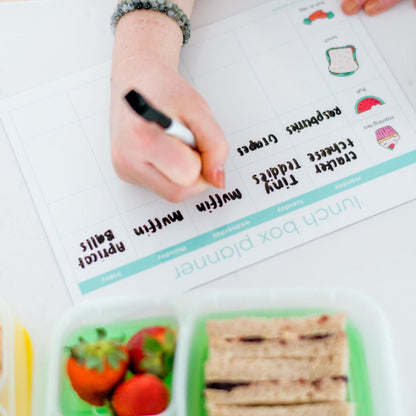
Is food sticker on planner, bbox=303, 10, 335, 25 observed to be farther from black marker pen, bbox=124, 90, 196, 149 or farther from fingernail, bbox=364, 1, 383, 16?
black marker pen, bbox=124, 90, 196, 149

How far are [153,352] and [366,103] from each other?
1.46 ft

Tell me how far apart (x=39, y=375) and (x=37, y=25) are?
1.66 feet

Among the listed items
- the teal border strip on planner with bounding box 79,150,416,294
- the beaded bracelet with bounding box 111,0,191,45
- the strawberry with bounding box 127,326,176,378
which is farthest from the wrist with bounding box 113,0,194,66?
the strawberry with bounding box 127,326,176,378

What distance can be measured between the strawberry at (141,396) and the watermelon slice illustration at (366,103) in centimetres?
45

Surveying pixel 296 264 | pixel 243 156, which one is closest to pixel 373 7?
pixel 243 156

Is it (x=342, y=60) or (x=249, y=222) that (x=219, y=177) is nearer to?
(x=249, y=222)

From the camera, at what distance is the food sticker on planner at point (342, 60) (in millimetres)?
821

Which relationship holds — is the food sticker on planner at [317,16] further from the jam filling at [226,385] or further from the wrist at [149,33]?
the jam filling at [226,385]

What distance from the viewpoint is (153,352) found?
0.63 m

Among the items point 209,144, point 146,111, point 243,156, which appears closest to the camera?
point 146,111

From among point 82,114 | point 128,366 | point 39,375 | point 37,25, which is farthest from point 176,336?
point 37,25

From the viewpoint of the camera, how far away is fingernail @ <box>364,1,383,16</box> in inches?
33.4

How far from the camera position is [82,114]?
803mm

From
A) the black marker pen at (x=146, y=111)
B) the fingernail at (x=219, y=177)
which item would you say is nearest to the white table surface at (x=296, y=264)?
the fingernail at (x=219, y=177)
